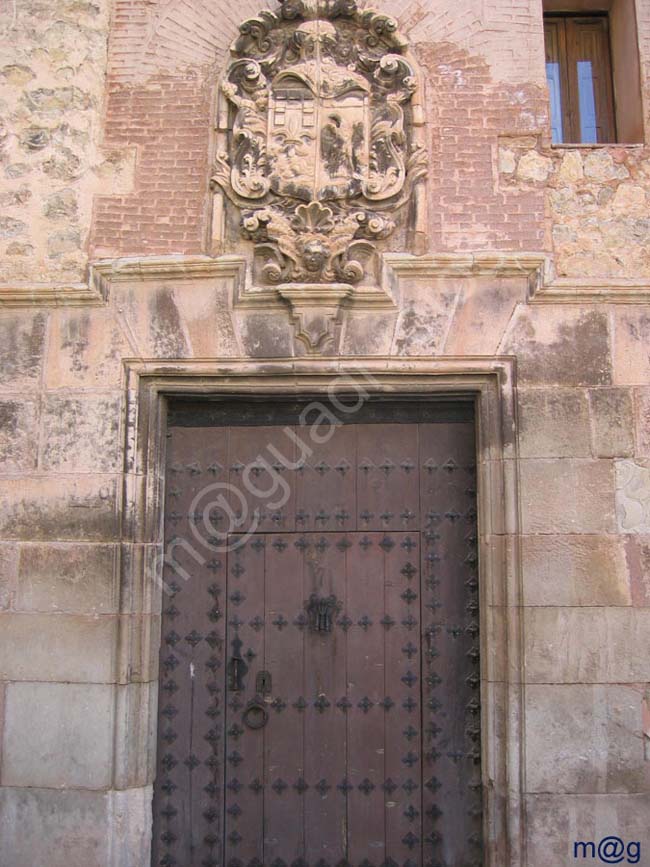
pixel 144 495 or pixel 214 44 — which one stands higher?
pixel 214 44

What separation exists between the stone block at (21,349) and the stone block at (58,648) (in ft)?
3.93

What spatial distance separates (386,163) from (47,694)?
3.19 m

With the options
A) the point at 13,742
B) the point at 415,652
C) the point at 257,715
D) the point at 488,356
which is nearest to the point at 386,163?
the point at 488,356

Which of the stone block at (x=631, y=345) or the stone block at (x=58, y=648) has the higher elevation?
the stone block at (x=631, y=345)

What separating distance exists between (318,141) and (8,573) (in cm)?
273

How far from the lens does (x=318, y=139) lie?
4.66 meters

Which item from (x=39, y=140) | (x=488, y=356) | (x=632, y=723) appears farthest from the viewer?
(x=39, y=140)

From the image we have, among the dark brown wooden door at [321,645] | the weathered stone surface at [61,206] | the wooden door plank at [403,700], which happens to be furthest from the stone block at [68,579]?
the weathered stone surface at [61,206]

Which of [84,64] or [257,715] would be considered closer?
[257,715]

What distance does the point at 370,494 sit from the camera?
15.2 ft

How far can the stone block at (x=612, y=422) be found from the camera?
4.36 metres

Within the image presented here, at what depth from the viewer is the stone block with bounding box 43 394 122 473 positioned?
4.48 meters

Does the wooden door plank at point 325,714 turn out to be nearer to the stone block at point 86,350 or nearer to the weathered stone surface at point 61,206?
the stone block at point 86,350

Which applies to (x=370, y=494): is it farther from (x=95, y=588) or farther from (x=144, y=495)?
(x=95, y=588)
